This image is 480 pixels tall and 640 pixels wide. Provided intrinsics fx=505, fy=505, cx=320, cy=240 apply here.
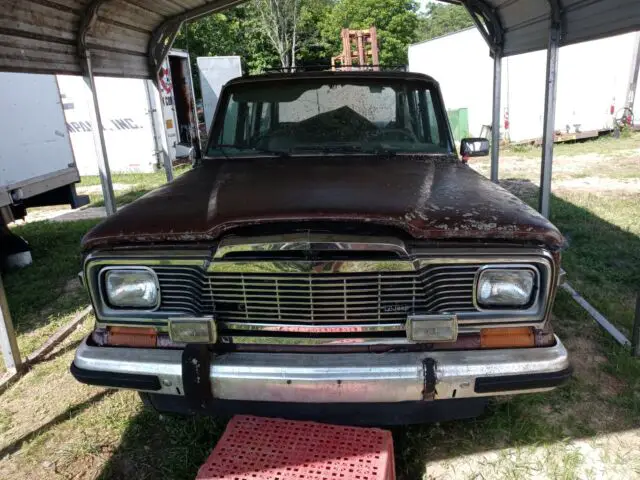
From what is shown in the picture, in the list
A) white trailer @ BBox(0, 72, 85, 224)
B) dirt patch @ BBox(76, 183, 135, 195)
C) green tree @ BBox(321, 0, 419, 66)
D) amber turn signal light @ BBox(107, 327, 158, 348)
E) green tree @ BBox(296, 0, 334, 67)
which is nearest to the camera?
amber turn signal light @ BBox(107, 327, 158, 348)

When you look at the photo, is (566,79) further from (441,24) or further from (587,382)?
(441,24)

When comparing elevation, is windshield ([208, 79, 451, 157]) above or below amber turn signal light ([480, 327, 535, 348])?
above

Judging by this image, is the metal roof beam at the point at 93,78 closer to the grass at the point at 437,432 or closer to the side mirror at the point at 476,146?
the grass at the point at 437,432

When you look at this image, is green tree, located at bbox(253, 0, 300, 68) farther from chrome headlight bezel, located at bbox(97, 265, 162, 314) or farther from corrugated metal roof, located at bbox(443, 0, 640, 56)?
chrome headlight bezel, located at bbox(97, 265, 162, 314)

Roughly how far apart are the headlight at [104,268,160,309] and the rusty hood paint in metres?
0.16

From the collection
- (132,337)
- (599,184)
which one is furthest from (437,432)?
(599,184)

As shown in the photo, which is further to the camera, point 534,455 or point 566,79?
point 566,79

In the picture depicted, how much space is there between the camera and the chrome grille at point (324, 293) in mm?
2189

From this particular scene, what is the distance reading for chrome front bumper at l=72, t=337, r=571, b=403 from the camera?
212cm

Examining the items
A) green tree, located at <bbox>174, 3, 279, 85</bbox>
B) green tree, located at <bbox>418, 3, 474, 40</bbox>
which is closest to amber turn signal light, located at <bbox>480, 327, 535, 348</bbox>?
green tree, located at <bbox>174, 3, 279, 85</bbox>

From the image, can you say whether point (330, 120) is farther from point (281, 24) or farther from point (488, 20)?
point (281, 24)

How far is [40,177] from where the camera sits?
19.9ft

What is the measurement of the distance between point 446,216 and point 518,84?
14.5m

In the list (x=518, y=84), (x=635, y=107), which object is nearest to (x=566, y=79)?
(x=518, y=84)
